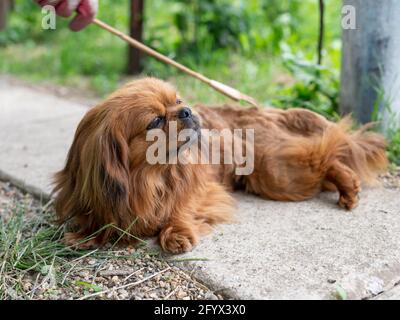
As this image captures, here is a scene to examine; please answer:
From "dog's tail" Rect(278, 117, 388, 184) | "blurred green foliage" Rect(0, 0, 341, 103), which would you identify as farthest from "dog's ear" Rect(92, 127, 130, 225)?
"blurred green foliage" Rect(0, 0, 341, 103)

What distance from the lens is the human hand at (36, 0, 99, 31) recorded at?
3493 mm

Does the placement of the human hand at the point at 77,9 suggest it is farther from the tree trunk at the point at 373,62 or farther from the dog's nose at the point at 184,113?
the tree trunk at the point at 373,62

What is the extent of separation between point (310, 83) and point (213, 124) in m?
1.43

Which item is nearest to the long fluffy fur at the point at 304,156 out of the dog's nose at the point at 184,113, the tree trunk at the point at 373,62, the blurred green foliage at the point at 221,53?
the tree trunk at the point at 373,62

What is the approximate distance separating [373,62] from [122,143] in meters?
2.07

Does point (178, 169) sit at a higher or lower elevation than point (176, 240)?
higher

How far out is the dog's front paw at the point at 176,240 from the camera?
320cm

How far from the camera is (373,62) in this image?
4.20 m

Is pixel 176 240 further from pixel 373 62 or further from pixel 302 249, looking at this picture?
pixel 373 62

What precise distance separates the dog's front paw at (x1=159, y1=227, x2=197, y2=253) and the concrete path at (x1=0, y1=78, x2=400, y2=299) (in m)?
0.05

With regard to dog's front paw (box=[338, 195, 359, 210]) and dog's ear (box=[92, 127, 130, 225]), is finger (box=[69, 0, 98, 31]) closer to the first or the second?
dog's ear (box=[92, 127, 130, 225])

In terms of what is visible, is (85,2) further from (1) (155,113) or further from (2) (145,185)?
(2) (145,185)

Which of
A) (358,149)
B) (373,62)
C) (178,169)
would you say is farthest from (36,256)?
(373,62)
